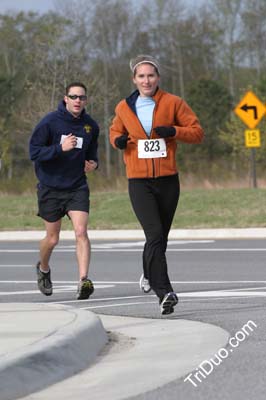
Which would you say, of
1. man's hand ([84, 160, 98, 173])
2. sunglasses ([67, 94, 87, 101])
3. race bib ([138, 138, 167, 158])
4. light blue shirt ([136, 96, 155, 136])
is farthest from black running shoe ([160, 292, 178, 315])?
sunglasses ([67, 94, 87, 101])

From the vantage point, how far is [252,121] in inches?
1193

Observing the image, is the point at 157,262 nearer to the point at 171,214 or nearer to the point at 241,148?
the point at 171,214

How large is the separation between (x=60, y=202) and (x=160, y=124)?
5.82 feet

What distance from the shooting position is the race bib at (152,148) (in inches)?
365

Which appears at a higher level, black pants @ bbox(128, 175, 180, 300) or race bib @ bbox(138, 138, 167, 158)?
race bib @ bbox(138, 138, 167, 158)

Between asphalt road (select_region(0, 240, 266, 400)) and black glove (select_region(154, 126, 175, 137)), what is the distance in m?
1.44

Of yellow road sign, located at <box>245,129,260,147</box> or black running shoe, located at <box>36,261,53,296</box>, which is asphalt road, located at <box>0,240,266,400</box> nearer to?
black running shoe, located at <box>36,261,53,296</box>

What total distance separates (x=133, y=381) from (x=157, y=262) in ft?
9.98

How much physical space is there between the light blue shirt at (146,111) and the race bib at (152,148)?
0.12 meters

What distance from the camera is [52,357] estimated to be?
6.54 metres

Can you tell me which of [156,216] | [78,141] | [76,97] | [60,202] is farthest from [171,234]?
[156,216]

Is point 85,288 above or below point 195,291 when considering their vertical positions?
above

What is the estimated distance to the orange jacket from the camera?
934 centimetres

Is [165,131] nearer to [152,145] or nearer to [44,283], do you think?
[152,145]
